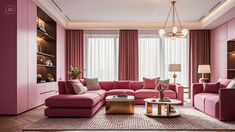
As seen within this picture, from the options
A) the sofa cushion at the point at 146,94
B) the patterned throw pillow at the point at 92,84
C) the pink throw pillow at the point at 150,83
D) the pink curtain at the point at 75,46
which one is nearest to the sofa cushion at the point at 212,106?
the sofa cushion at the point at 146,94

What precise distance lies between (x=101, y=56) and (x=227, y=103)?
19.4 ft

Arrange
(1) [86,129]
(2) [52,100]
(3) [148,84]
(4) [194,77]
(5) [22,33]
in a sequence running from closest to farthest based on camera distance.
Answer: (1) [86,129] → (2) [52,100] → (5) [22,33] → (3) [148,84] → (4) [194,77]

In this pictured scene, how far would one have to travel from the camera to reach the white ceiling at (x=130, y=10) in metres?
7.02

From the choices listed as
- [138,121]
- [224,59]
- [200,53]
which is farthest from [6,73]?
[200,53]

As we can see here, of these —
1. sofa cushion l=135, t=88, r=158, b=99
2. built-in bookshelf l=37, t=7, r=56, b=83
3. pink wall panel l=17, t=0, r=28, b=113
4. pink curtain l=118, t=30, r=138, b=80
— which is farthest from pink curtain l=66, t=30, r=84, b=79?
pink wall panel l=17, t=0, r=28, b=113

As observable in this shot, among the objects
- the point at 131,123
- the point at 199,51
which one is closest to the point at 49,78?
the point at 131,123

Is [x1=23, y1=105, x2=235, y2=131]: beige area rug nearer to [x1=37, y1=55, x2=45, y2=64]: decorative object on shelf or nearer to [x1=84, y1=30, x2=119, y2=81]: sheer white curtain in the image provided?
[x1=37, y1=55, x2=45, y2=64]: decorative object on shelf

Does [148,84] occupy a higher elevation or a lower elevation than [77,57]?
lower

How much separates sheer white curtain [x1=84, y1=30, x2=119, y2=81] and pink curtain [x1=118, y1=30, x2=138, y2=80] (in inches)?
10.2

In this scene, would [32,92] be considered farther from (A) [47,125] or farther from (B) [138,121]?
(B) [138,121]

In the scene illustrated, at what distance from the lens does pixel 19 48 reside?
563 centimetres

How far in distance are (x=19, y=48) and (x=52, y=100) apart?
54.6 inches

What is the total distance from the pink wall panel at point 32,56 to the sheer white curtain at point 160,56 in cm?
459

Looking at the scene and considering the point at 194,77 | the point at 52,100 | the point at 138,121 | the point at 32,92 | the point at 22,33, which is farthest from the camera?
the point at 194,77
